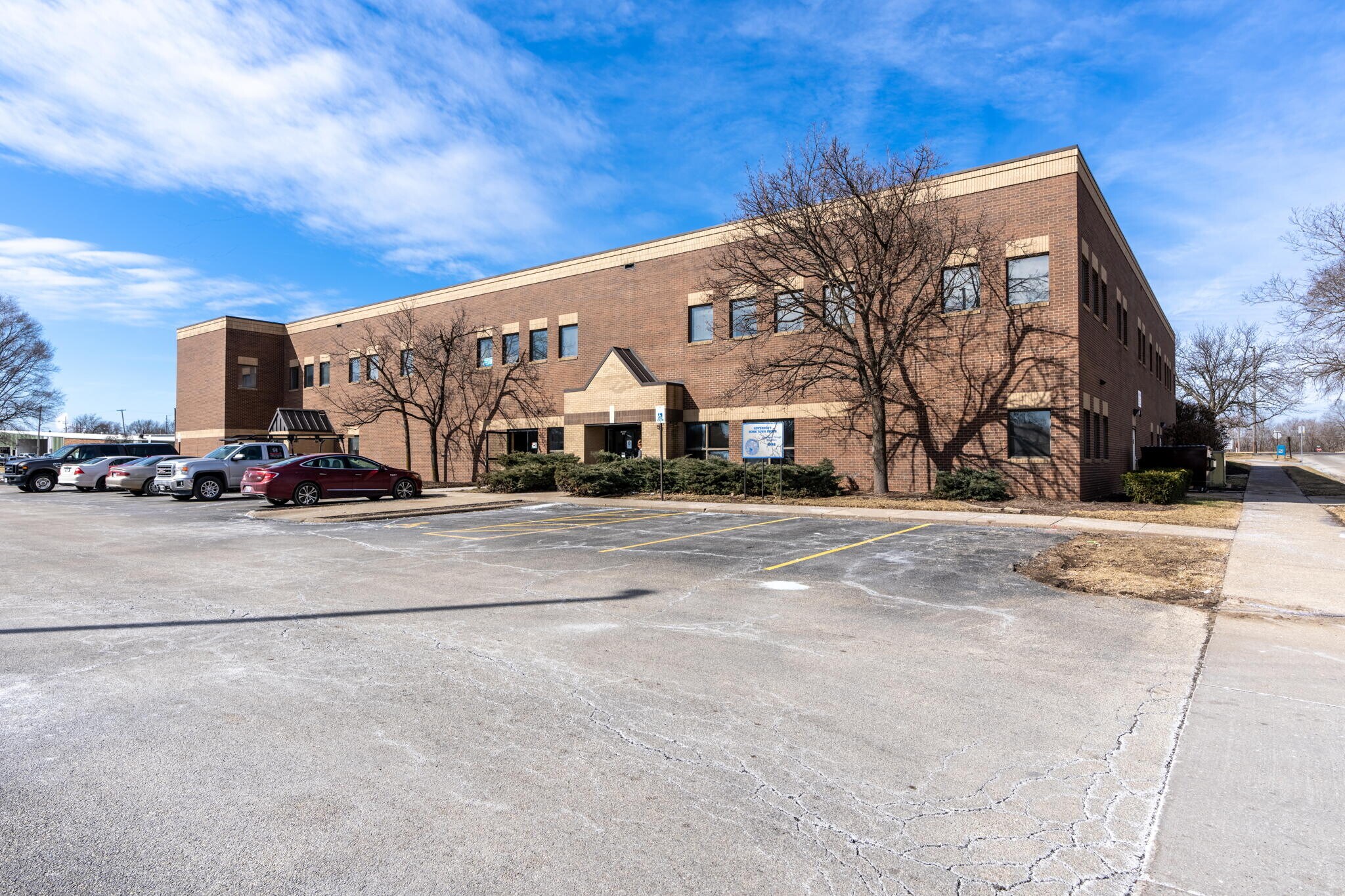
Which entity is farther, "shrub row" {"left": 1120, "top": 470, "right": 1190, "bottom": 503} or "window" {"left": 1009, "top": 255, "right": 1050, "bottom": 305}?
"window" {"left": 1009, "top": 255, "right": 1050, "bottom": 305}

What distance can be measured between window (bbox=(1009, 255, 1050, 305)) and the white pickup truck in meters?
24.1

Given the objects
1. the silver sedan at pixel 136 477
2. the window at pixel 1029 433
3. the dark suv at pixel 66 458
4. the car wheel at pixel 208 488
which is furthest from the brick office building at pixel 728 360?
the silver sedan at pixel 136 477

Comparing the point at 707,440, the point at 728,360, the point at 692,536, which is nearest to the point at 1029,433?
the point at 728,360

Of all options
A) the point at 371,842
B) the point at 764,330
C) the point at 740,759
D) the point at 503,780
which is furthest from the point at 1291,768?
the point at 764,330

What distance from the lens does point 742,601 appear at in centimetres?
818

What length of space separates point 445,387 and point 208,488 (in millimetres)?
13312

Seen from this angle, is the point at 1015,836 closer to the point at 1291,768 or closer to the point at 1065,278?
the point at 1291,768

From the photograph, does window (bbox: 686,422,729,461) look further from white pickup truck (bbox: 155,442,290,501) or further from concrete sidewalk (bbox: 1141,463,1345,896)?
concrete sidewalk (bbox: 1141,463,1345,896)

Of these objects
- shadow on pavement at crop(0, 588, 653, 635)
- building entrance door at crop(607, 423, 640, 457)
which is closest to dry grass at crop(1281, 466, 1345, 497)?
building entrance door at crop(607, 423, 640, 457)

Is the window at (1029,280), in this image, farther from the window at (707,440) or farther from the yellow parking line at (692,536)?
the window at (707,440)

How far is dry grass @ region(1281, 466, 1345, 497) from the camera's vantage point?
88.1ft

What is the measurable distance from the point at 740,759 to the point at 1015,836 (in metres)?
1.38

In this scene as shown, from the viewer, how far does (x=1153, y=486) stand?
20203 millimetres

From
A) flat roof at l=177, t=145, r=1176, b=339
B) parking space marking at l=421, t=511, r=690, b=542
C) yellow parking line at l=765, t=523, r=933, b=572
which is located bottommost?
yellow parking line at l=765, t=523, r=933, b=572
